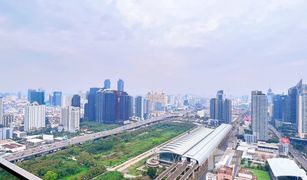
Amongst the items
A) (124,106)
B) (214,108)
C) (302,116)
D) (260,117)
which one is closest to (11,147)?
(124,106)

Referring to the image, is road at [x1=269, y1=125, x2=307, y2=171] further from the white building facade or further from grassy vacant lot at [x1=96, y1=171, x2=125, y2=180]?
grassy vacant lot at [x1=96, y1=171, x2=125, y2=180]

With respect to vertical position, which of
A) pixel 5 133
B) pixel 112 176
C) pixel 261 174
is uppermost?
pixel 5 133

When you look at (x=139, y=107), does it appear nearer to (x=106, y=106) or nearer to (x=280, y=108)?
(x=106, y=106)

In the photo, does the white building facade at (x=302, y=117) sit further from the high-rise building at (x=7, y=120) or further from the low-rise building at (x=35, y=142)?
the high-rise building at (x=7, y=120)

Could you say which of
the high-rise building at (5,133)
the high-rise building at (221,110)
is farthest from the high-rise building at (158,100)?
the high-rise building at (5,133)

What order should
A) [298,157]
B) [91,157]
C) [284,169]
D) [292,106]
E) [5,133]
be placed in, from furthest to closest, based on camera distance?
1. [292,106]
2. [5,133]
3. [298,157]
4. [91,157]
5. [284,169]
